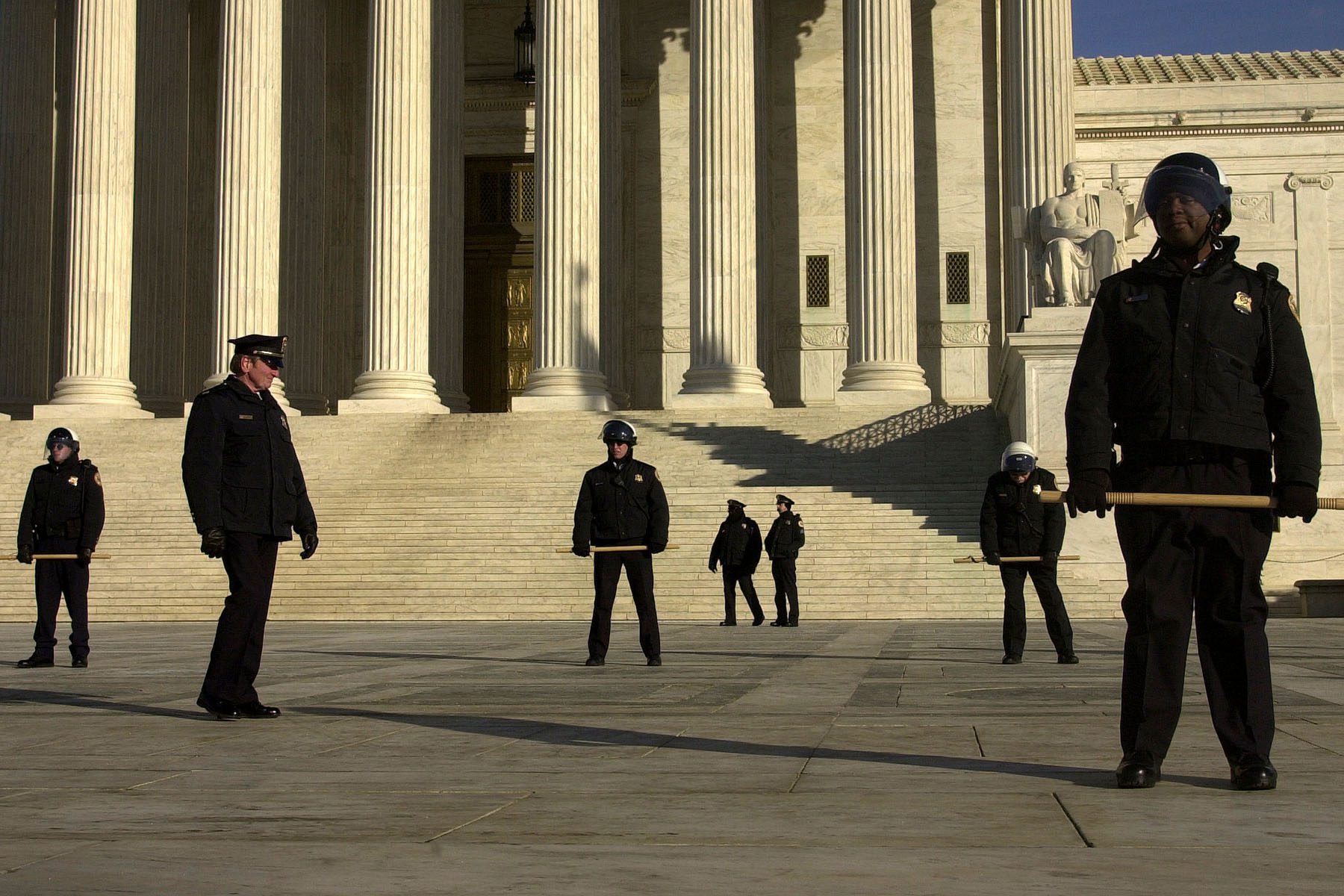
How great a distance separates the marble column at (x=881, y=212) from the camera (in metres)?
37.6

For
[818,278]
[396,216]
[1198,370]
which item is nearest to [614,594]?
[1198,370]

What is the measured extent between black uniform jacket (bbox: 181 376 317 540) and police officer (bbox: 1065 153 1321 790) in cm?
494

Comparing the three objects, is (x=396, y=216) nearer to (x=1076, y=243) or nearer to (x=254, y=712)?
(x=1076, y=243)

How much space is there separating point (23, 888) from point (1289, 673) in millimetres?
10127

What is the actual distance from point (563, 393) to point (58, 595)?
2330cm

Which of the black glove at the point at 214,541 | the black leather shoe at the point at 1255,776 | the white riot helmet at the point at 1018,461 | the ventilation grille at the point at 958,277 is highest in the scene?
the ventilation grille at the point at 958,277

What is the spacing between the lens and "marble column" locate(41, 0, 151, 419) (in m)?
38.9

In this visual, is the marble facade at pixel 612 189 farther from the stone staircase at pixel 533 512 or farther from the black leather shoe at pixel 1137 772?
the black leather shoe at pixel 1137 772

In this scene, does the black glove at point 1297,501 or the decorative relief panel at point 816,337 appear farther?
the decorative relief panel at point 816,337

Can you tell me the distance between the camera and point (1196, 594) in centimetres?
Answer: 676

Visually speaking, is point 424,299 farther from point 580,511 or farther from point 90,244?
point 580,511

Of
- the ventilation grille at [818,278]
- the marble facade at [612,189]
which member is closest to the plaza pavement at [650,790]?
the marble facade at [612,189]

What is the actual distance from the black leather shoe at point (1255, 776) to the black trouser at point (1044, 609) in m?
7.72

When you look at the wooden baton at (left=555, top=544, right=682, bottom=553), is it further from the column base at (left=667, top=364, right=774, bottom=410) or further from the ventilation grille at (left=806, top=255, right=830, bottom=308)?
the ventilation grille at (left=806, top=255, right=830, bottom=308)
